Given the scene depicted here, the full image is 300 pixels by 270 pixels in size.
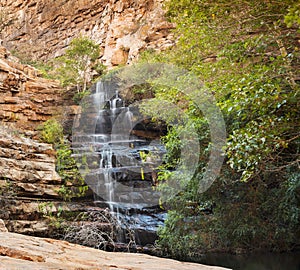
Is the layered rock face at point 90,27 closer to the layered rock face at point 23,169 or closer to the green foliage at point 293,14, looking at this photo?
the layered rock face at point 23,169

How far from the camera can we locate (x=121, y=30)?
64.8ft

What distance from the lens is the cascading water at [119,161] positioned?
28.7 ft

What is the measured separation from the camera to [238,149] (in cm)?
390

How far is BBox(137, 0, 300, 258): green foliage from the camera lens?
4.29 m

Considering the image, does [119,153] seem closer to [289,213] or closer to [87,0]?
[289,213]

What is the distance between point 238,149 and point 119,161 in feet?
23.9

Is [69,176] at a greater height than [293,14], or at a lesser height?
lesser

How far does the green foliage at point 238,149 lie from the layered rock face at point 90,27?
11.4m

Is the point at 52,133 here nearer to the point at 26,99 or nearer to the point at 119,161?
the point at 26,99

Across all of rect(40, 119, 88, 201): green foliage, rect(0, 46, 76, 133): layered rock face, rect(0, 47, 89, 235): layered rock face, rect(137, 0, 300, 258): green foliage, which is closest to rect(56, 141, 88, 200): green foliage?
rect(40, 119, 88, 201): green foliage

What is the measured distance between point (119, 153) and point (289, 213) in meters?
6.86

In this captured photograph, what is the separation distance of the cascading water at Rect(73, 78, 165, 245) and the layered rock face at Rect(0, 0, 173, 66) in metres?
4.34

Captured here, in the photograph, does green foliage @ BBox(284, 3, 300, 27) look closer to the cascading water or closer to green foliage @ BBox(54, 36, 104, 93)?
the cascading water

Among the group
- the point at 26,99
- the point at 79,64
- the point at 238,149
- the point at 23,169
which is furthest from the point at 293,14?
the point at 79,64
